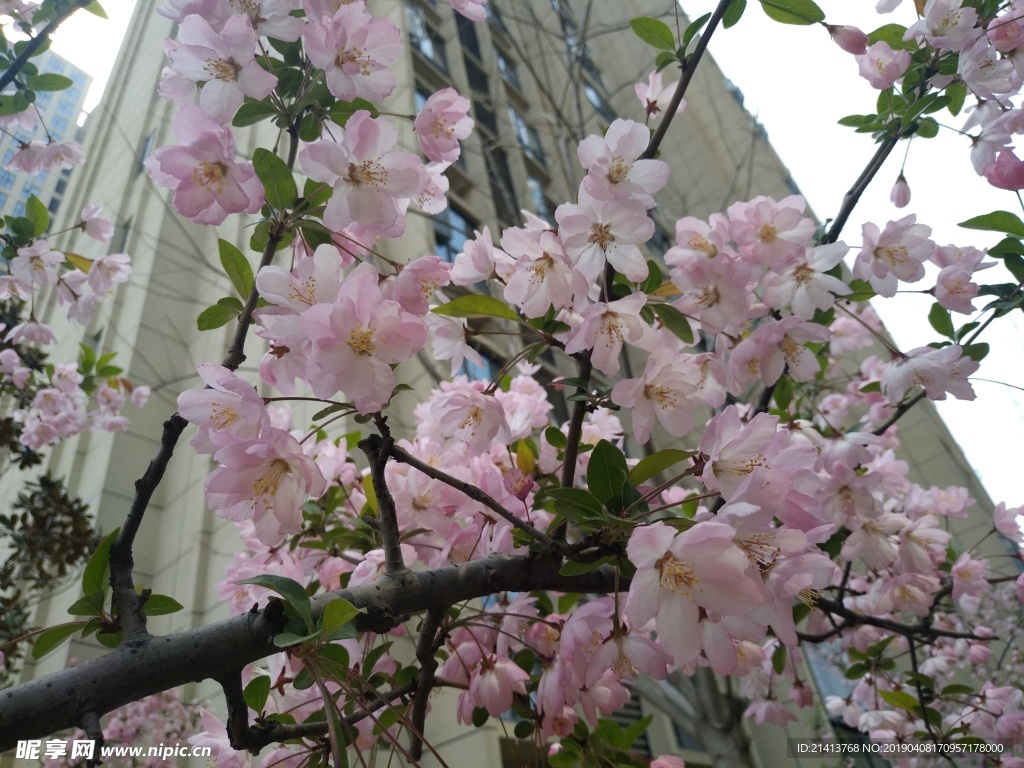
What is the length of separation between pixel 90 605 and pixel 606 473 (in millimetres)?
582

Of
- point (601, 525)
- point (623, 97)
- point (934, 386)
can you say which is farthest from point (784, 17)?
point (623, 97)

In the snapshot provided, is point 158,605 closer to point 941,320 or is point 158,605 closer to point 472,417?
point 472,417

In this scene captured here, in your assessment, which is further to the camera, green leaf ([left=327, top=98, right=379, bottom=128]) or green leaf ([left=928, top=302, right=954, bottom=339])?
green leaf ([left=928, top=302, right=954, bottom=339])

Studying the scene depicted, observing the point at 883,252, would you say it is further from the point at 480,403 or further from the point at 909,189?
the point at 480,403

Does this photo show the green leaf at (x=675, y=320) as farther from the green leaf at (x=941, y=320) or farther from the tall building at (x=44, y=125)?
the tall building at (x=44, y=125)

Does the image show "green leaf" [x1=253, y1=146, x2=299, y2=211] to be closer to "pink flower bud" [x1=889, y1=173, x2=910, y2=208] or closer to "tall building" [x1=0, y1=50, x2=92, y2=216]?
"tall building" [x1=0, y1=50, x2=92, y2=216]

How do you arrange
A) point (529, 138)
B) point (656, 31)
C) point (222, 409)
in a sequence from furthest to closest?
1. point (529, 138)
2. point (656, 31)
3. point (222, 409)

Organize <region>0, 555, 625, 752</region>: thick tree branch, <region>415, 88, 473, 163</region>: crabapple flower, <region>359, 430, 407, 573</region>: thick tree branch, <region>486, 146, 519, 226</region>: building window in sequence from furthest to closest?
1. <region>486, 146, 519, 226</region>: building window
2. <region>415, 88, 473, 163</region>: crabapple flower
3. <region>359, 430, 407, 573</region>: thick tree branch
4. <region>0, 555, 625, 752</region>: thick tree branch

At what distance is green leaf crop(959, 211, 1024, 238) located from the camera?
1173mm

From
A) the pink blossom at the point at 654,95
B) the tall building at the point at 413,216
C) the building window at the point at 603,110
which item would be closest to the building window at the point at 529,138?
the tall building at the point at 413,216

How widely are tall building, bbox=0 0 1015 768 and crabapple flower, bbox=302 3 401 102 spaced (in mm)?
1070

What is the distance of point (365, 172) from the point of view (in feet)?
2.44

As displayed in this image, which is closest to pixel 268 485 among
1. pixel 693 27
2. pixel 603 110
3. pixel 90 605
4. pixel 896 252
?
pixel 90 605

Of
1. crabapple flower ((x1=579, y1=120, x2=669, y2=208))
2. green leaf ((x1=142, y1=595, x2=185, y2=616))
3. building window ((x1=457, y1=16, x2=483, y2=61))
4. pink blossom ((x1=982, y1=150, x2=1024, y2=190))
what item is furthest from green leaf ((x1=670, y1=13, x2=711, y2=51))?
building window ((x1=457, y1=16, x2=483, y2=61))
